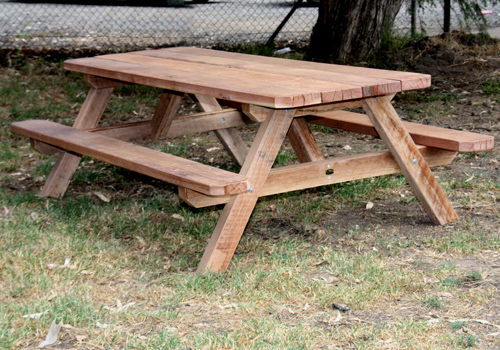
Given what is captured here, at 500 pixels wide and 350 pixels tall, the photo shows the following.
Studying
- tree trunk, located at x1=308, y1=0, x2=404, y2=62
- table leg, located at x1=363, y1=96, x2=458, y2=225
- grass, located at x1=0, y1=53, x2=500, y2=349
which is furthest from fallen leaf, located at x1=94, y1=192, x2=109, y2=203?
Answer: tree trunk, located at x1=308, y1=0, x2=404, y2=62

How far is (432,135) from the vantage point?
11.3 feet

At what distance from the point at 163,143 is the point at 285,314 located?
3.10 meters

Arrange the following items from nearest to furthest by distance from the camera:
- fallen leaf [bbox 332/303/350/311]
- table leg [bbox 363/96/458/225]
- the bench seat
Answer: fallen leaf [bbox 332/303/350/311]
table leg [bbox 363/96/458/225]
the bench seat

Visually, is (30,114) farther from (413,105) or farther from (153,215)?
(413,105)

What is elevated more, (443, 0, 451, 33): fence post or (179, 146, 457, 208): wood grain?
(443, 0, 451, 33): fence post

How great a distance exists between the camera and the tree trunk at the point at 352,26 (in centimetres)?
703

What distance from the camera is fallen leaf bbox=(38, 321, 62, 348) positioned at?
7.86ft

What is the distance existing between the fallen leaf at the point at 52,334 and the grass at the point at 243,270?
3 cm

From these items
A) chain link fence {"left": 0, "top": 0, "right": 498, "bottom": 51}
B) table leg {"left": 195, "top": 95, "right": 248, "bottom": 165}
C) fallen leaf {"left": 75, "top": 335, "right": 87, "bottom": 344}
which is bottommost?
chain link fence {"left": 0, "top": 0, "right": 498, "bottom": 51}

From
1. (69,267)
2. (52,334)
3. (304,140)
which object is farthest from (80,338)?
(304,140)

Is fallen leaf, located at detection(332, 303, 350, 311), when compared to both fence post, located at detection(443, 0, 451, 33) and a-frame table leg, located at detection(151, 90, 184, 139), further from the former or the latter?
fence post, located at detection(443, 0, 451, 33)

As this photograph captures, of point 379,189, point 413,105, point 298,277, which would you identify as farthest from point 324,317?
point 413,105

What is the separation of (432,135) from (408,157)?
239 millimetres

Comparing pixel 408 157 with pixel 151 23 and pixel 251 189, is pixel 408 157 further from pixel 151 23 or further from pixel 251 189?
pixel 151 23
